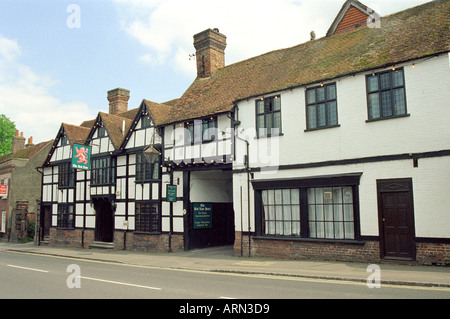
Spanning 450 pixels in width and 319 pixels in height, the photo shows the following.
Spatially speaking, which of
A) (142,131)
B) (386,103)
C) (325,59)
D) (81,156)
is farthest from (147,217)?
(386,103)

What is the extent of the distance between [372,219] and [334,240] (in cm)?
164

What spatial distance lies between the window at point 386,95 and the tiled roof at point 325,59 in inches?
17.2

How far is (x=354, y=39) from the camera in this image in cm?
1625

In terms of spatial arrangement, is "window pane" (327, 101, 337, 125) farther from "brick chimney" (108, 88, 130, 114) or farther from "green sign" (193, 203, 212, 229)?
"brick chimney" (108, 88, 130, 114)

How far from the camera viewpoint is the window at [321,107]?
14.7m

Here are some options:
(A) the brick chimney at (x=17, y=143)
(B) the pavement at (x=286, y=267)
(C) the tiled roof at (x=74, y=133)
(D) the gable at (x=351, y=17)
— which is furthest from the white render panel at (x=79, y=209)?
(D) the gable at (x=351, y=17)

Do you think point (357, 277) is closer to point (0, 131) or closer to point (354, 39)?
point (354, 39)

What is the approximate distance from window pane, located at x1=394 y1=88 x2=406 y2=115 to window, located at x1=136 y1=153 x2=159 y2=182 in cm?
1294

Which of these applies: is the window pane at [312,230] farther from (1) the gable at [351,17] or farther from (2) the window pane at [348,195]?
(1) the gable at [351,17]

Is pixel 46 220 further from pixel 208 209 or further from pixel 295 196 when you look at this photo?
pixel 295 196

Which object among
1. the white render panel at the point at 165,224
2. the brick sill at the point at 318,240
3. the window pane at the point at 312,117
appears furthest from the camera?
the white render panel at the point at 165,224
